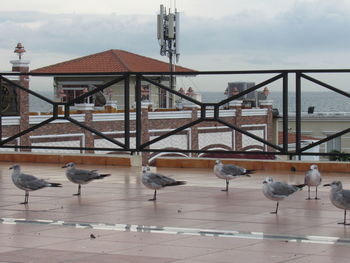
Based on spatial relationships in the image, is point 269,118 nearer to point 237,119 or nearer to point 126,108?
point 237,119

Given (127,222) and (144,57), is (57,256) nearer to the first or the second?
(127,222)

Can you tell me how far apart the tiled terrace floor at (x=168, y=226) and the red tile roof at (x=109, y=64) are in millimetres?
80067

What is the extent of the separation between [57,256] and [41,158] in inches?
305

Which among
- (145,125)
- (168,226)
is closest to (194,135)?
(145,125)

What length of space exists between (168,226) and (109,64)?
84.8m

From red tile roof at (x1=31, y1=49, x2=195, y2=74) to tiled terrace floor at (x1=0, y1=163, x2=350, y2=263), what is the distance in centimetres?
8007

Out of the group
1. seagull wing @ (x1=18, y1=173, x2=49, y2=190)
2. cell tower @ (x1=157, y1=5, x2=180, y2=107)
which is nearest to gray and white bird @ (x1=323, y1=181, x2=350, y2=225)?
seagull wing @ (x1=18, y1=173, x2=49, y2=190)

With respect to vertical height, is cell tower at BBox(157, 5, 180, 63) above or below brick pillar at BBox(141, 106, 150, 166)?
above

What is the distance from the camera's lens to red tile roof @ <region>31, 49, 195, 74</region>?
9194 centimetres

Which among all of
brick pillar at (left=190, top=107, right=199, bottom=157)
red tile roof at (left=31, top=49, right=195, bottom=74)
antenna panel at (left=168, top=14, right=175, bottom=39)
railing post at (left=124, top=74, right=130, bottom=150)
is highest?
antenna panel at (left=168, top=14, right=175, bottom=39)

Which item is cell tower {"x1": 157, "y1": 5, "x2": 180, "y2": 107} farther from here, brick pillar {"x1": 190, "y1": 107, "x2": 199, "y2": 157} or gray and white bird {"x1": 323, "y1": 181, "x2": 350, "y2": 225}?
gray and white bird {"x1": 323, "y1": 181, "x2": 350, "y2": 225}

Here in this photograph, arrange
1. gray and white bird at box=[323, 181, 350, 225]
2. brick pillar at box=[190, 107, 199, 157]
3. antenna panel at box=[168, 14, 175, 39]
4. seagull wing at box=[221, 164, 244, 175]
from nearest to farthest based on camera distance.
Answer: gray and white bird at box=[323, 181, 350, 225] → seagull wing at box=[221, 164, 244, 175] → brick pillar at box=[190, 107, 199, 157] → antenna panel at box=[168, 14, 175, 39]

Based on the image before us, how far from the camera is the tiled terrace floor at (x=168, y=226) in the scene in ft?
22.9

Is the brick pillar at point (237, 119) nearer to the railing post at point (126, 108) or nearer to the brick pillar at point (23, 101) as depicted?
the brick pillar at point (23, 101)
